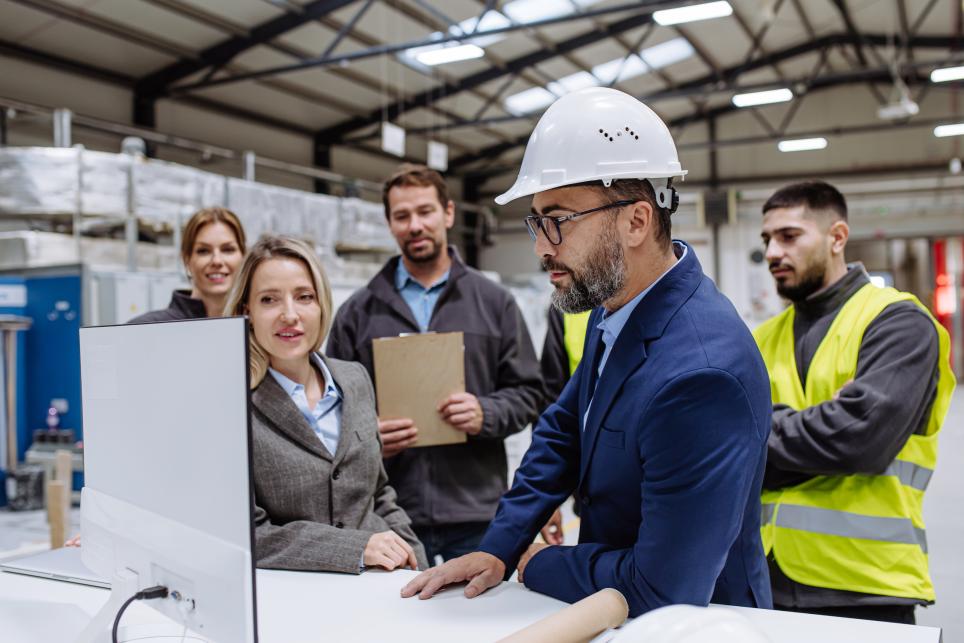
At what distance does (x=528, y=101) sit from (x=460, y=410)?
37.1ft

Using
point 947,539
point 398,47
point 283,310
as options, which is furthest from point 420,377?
point 398,47

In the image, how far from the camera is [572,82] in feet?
40.1

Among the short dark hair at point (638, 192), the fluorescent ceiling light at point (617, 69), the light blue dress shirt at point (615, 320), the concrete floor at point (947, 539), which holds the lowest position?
the concrete floor at point (947, 539)

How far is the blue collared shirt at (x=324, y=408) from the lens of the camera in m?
1.89

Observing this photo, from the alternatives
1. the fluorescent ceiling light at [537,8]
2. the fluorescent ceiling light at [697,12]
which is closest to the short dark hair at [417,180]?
the fluorescent ceiling light at [697,12]

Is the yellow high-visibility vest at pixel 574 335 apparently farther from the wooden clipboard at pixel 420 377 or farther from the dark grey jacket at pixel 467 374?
the wooden clipboard at pixel 420 377

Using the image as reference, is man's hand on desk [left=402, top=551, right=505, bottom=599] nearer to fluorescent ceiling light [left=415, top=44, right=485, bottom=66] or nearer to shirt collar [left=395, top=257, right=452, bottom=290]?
shirt collar [left=395, top=257, right=452, bottom=290]

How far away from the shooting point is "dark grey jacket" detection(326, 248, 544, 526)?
245 centimetres

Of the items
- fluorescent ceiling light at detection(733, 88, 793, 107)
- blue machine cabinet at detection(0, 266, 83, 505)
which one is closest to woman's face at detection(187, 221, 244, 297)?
blue machine cabinet at detection(0, 266, 83, 505)

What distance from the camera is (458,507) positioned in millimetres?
2441

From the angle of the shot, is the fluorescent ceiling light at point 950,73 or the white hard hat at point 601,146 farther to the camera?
the fluorescent ceiling light at point 950,73

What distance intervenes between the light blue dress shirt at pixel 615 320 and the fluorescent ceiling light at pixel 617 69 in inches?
429

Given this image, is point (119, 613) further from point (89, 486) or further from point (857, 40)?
point (857, 40)

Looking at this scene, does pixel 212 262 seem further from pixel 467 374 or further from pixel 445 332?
pixel 467 374
